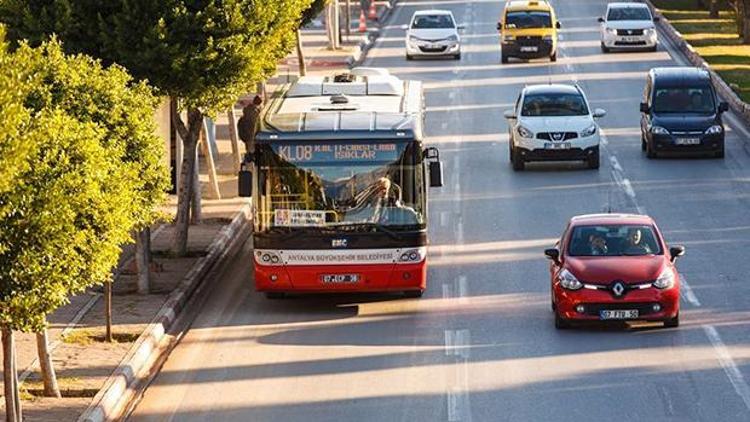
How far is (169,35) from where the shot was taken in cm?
2817

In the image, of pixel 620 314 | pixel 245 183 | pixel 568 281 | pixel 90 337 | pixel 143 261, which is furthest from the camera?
pixel 143 261

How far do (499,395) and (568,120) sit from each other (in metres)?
19.9

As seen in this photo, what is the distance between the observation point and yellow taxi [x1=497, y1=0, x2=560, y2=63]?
63.5 metres

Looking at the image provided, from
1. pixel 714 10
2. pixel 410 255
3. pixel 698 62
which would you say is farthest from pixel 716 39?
pixel 410 255

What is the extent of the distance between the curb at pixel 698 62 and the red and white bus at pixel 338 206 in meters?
22.1

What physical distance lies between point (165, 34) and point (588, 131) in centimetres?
1481

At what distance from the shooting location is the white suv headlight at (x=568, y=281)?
24500 mm

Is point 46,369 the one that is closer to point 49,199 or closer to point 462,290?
point 49,199

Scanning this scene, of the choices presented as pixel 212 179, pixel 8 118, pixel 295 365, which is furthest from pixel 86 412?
pixel 212 179

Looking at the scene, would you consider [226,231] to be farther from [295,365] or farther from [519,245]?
[295,365]

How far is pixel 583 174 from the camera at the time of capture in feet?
133

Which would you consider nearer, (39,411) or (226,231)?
(39,411)

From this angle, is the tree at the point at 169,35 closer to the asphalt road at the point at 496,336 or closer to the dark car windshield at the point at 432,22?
the asphalt road at the point at 496,336

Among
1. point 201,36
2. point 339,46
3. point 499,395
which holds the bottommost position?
point 339,46
